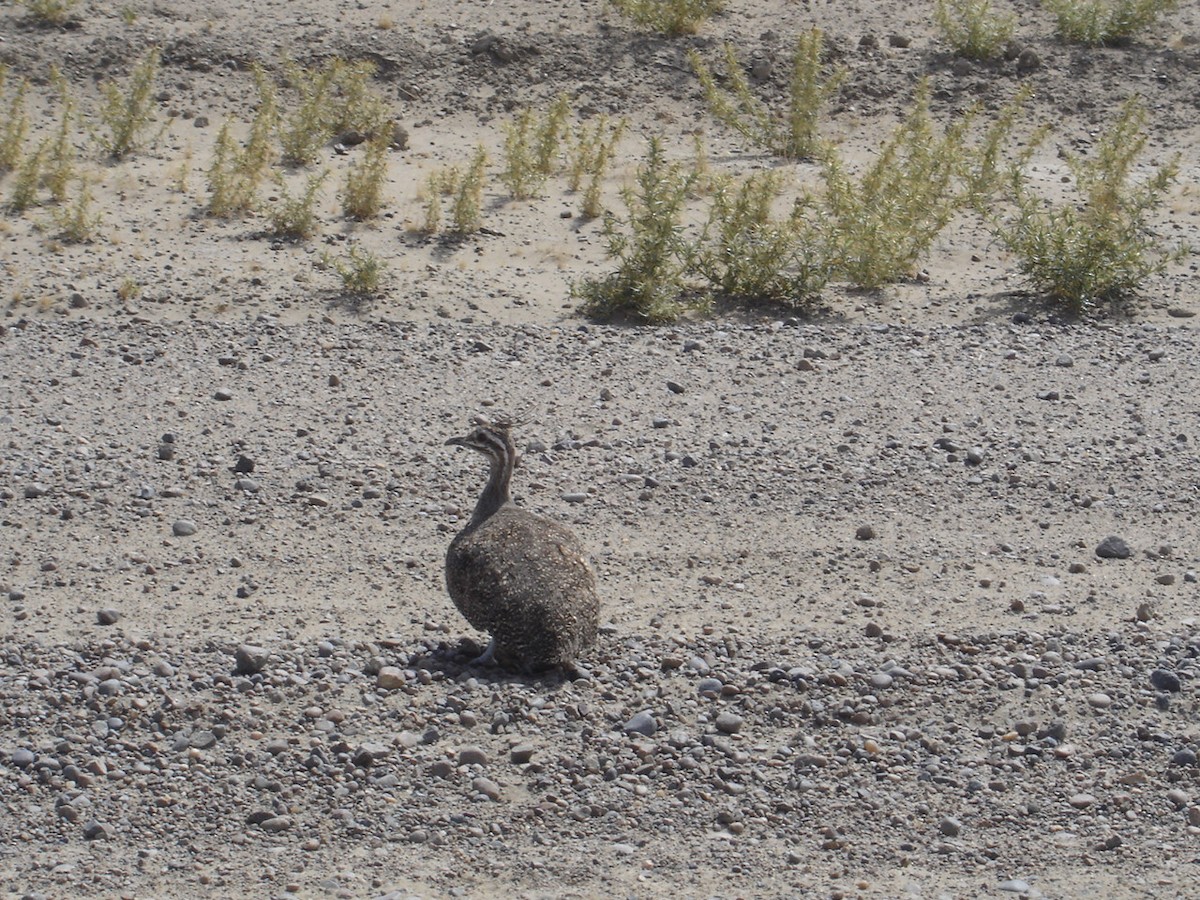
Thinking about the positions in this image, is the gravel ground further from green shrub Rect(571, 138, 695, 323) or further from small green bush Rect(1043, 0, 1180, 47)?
small green bush Rect(1043, 0, 1180, 47)

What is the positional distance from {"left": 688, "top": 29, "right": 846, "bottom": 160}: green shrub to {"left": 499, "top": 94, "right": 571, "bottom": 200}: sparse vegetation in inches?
71.3

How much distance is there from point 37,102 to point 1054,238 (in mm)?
10677

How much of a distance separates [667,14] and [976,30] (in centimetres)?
364

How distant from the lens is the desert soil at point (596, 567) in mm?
6910

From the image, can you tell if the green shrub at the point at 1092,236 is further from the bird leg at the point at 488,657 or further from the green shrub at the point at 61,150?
the green shrub at the point at 61,150

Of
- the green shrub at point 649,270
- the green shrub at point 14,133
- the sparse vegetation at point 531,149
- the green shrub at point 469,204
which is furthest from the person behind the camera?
the sparse vegetation at point 531,149

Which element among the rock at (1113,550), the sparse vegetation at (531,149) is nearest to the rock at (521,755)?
the rock at (1113,550)

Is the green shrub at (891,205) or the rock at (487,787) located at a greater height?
the green shrub at (891,205)

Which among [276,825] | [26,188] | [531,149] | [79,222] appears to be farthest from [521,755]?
[531,149]

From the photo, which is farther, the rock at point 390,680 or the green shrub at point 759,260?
the green shrub at point 759,260

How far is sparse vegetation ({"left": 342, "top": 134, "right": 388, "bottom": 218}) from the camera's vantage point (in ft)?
49.8

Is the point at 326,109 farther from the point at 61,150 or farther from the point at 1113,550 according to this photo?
the point at 1113,550

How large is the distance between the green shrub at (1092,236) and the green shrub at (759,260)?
73.4 inches

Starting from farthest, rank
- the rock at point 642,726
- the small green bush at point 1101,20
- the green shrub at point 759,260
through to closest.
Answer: the small green bush at point 1101,20, the green shrub at point 759,260, the rock at point 642,726
